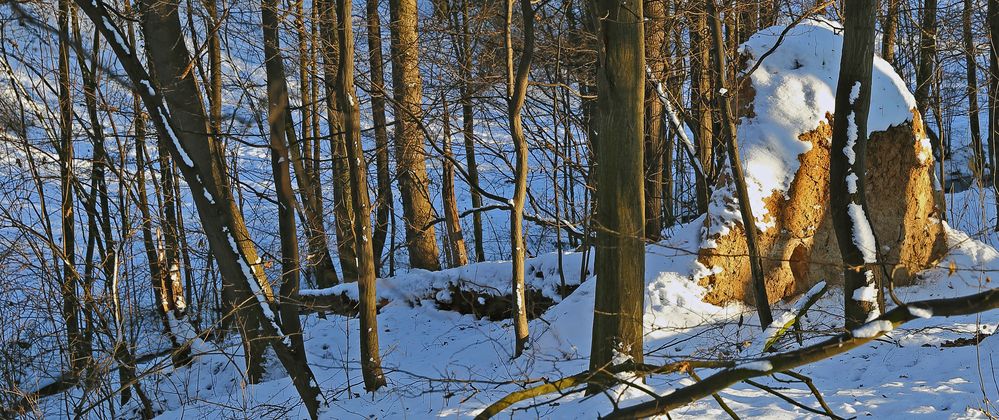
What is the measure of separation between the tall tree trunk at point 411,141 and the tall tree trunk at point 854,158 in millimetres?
6148

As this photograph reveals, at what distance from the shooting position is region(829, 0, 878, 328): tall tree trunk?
5.53 meters

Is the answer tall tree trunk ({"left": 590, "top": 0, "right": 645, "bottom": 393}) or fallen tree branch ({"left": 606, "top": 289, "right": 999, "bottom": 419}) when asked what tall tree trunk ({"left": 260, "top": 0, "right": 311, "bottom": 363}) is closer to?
tall tree trunk ({"left": 590, "top": 0, "right": 645, "bottom": 393})

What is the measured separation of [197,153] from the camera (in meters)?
6.71

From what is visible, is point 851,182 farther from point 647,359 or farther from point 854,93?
point 647,359

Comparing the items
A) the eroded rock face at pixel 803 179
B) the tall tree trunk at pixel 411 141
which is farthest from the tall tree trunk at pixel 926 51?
the tall tree trunk at pixel 411 141

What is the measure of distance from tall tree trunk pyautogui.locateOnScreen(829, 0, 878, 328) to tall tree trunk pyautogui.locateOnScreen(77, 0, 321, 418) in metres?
4.65

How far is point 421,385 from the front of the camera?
713 cm

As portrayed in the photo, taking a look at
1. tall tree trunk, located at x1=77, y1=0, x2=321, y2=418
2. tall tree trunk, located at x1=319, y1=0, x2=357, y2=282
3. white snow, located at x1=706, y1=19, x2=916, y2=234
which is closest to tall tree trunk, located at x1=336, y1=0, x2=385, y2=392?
tall tree trunk, located at x1=77, y1=0, x2=321, y2=418

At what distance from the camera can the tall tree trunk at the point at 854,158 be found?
553 cm

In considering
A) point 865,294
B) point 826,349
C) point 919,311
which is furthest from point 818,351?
point 865,294

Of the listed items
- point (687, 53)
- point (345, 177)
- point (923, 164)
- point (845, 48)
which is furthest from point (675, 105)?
point (345, 177)

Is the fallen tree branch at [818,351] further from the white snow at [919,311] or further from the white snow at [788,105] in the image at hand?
the white snow at [788,105]

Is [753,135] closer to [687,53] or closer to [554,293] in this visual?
[687,53]

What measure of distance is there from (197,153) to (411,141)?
472 cm
